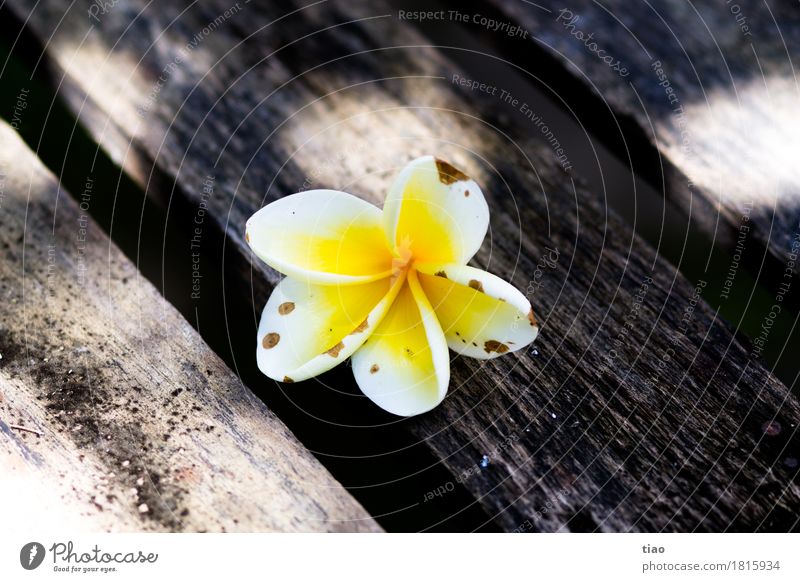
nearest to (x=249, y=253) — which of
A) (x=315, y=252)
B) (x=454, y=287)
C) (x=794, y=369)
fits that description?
(x=315, y=252)

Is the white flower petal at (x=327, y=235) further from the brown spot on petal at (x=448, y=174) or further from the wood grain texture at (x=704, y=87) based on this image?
the wood grain texture at (x=704, y=87)

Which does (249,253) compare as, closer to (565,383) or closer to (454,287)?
(454,287)

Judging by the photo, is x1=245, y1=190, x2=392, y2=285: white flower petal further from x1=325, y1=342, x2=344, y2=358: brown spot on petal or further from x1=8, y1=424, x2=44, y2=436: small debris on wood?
x1=8, y1=424, x2=44, y2=436: small debris on wood

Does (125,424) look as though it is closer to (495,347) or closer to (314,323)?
(314,323)

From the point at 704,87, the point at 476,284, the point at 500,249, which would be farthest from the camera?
the point at 704,87

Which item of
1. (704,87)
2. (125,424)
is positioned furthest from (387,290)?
(704,87)

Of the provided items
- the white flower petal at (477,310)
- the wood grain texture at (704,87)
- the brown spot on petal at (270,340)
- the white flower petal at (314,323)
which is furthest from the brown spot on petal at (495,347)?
the wood grain texture at (704,87)
